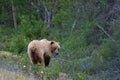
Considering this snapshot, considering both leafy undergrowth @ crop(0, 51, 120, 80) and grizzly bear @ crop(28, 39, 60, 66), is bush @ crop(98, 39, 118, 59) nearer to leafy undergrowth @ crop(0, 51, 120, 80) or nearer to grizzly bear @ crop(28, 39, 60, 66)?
leafy undergrowth @ crop(0, 51, 120, 80)

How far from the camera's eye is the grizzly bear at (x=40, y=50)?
46.2 ft

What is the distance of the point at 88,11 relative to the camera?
21.2 meters

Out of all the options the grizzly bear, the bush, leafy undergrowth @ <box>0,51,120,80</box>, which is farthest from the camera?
the grizzly bear

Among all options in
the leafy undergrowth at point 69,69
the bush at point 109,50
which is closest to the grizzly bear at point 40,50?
the leafy undergrowth at point 69,69

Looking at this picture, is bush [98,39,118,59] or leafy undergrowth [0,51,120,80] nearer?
leafy undergrowth [0,51,120,80]

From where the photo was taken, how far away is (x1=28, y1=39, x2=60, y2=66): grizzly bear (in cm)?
1408

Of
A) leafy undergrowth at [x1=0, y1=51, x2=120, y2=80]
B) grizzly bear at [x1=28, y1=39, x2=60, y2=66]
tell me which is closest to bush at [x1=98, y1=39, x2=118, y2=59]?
leafy undergrowth at [x1=0, y1=51, x2=120, y2=80]

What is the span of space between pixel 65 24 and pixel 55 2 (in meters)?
4.96

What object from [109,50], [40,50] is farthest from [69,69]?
[109,50]

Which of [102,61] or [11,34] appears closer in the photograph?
[102,61]

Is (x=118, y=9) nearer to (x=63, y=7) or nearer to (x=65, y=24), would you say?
(x=65, y=24)

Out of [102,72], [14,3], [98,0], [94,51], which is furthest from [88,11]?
[14,3]

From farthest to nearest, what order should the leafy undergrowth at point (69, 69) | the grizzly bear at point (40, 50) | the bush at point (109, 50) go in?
the grizzly bear at point (40, 50) < the bush at point (109, 50) < the leafy undergrowth at point (69, 69)

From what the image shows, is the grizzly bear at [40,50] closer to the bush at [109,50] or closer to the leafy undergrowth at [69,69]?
the leafy undergrowth at [69,69]
